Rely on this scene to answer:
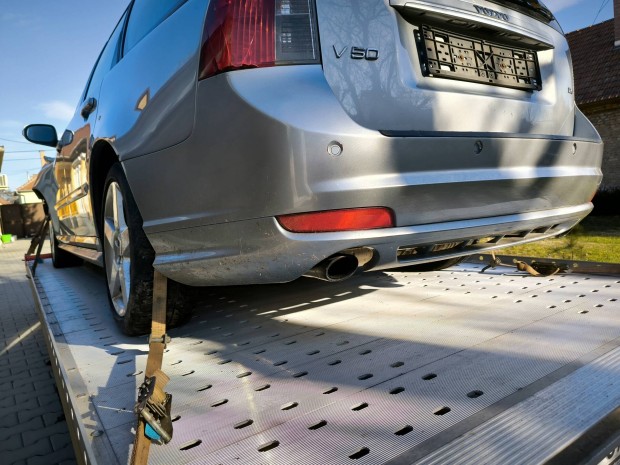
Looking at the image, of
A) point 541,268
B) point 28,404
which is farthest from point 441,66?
point 28,404

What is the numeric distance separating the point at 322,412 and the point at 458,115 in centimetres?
113

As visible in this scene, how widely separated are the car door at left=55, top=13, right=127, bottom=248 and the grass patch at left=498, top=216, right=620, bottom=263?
3.96m

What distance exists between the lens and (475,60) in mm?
1811

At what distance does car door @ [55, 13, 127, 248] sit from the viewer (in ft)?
8.45

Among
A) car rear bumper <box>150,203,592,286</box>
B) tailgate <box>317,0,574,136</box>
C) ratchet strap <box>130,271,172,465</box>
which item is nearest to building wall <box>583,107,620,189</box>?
tailgate <box>317,0,574,136</box>

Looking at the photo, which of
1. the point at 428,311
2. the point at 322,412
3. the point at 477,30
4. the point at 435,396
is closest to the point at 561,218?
the point at 428,311

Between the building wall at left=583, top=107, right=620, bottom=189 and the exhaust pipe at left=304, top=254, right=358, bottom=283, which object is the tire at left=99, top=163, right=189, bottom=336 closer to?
the exhaust pipe at left=304, top=254, right=358, bottom=283

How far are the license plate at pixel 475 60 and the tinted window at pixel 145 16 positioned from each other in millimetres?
914

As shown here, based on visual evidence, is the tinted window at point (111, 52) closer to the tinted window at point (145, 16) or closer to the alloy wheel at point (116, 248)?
the tinted window at point (145, 16)

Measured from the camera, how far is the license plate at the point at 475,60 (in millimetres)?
1689

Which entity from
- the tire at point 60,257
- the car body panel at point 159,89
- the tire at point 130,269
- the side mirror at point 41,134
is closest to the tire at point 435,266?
the tire at point 130,269

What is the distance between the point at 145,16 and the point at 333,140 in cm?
129

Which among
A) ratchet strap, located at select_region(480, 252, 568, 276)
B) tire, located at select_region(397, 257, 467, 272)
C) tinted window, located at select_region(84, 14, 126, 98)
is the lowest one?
tire, located at select_region(397, 257, 467, 272)

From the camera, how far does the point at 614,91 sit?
14.6 metres
